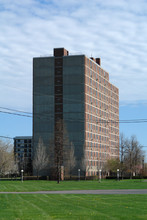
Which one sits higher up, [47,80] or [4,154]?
[47,80]

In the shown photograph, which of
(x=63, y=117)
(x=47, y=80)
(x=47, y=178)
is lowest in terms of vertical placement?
(x=47, y=178)

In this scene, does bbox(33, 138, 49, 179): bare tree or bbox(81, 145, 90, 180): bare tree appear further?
bbox(81, 145, 90, 180): bare tree

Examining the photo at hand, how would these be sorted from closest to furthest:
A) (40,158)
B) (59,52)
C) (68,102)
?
(40,158)
(68,102)
(59,52)

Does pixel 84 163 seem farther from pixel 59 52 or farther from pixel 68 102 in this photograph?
pixel 59 52

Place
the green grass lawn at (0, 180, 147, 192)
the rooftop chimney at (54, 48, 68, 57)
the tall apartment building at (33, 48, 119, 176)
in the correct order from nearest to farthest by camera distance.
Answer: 1. the green grass lawn at (0, 180, 147, 192)
2. the tall apartment building at (33, 48, 119, 176)
3. the rooftop chimney at (54, 48, 68, 57)

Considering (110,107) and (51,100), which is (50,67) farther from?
(110,107)

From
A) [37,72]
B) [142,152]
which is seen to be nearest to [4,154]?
[37,72]

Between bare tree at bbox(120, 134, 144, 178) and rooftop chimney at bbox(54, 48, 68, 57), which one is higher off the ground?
rooftop chimney at bbox(54, 48, 68, 57)

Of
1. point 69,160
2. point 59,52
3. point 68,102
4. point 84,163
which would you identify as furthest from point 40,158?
point 59,52

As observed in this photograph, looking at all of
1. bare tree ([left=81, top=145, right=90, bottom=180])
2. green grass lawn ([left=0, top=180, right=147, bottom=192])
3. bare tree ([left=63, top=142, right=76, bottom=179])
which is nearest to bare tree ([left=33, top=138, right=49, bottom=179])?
bare tree ([left=63, top=142, right=76, bottom=179])

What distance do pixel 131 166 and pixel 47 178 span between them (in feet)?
88.5

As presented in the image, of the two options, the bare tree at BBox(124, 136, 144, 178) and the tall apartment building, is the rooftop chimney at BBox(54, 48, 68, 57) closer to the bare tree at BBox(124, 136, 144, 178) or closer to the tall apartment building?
the tall apartment building

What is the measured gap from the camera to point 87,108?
122 metres

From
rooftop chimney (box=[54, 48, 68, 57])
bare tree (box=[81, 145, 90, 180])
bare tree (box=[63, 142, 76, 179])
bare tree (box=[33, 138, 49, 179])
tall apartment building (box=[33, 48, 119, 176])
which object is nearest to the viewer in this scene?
bare tree (box=[33, 138, 49, 179])
